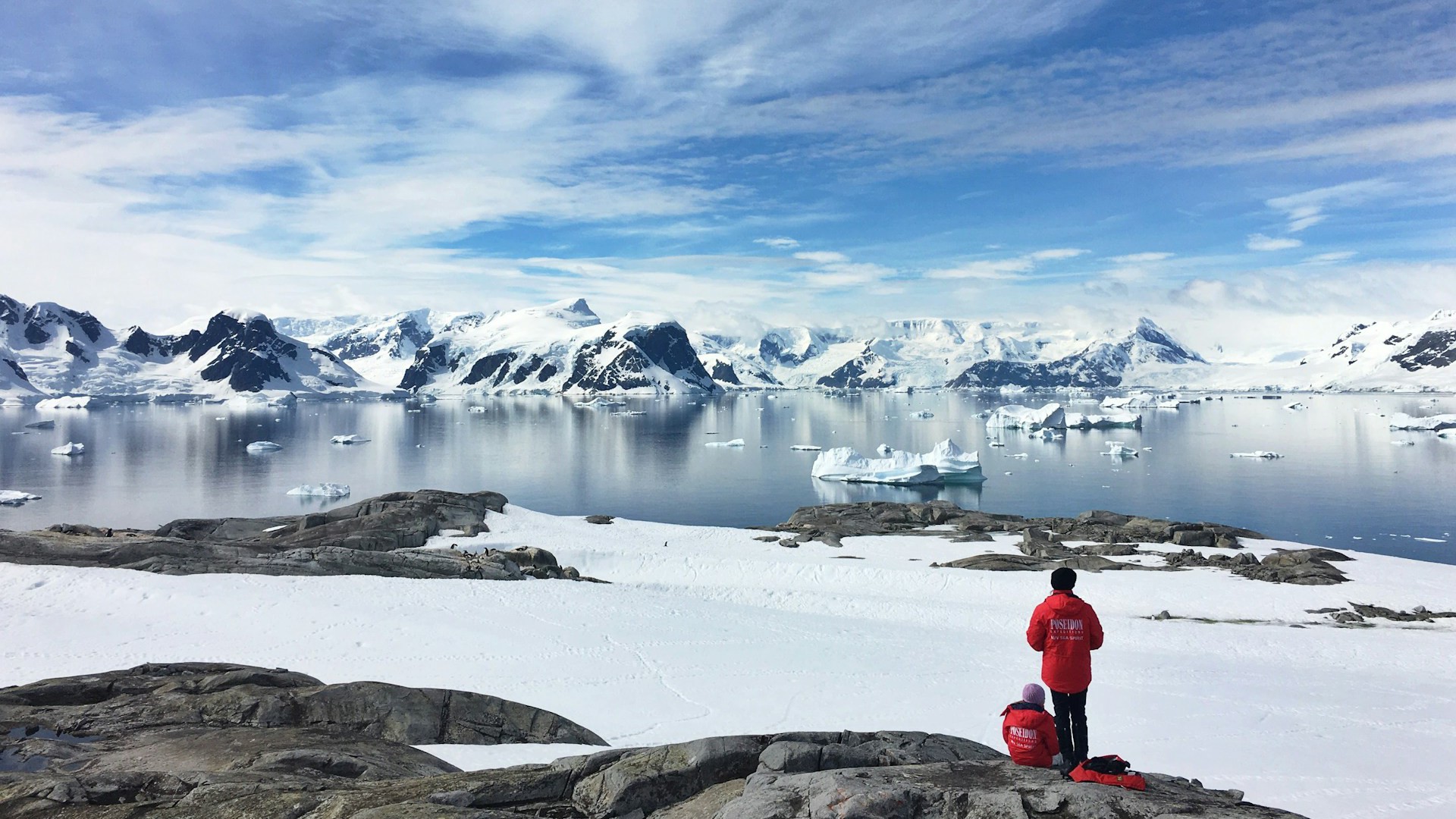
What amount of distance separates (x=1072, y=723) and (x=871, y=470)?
56387 mm

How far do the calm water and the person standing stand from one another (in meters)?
39.5

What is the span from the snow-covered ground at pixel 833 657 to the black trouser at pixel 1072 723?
4204 millimetres

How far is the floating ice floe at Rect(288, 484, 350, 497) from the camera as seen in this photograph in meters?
53.3

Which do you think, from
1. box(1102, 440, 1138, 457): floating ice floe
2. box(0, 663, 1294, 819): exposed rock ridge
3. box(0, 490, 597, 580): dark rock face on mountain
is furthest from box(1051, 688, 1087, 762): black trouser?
box(1102, 440, 1138, 457): floating ice floe

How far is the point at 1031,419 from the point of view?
10694 cm

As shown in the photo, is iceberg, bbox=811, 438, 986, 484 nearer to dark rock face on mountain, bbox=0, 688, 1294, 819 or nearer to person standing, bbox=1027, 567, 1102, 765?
dark rock face on mountain, bbox=0, 688, 1294, 819

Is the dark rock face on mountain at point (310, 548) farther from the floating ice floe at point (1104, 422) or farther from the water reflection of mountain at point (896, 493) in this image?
the floating ice floe at point (1104, 422)

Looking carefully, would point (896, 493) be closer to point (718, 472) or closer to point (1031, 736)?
point (718, 472)

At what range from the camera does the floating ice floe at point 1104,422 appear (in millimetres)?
108375

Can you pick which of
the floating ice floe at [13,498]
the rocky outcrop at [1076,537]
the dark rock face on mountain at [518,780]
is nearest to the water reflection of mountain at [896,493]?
the rocky outcrop at [1076,537]

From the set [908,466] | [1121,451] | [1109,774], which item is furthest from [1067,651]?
[1121,451]

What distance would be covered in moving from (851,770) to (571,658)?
1003 centimetres

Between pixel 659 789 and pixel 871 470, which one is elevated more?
pixel 659 789

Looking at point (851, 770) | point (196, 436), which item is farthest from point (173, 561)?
point (196, 436)
